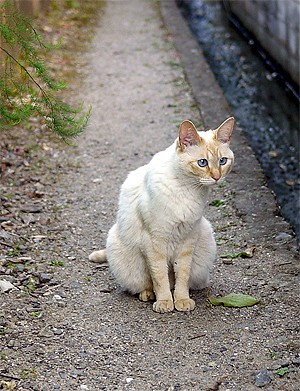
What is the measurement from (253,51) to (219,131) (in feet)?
21.7

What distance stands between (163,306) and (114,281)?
55cm

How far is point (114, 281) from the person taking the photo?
3793 millimetres

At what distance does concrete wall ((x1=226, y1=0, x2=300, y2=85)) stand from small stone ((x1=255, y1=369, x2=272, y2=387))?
5.22 meters

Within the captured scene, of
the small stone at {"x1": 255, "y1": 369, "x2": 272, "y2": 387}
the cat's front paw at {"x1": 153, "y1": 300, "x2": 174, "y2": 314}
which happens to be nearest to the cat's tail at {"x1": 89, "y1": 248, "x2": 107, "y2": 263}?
the cat's front paw at {"x1": 153, "y1": 300, "x2": 174, "y2": 314}

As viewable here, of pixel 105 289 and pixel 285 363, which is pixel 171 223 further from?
pixel 285 363

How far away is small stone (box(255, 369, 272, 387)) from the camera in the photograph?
2.69 m

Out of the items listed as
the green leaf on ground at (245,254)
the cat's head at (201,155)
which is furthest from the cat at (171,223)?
the green leaf on ground at (245,254)

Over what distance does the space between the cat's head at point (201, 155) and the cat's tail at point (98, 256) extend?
3.55 feet

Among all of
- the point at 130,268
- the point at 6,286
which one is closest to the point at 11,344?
the point at 6,286

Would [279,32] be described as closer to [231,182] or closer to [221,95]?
[221,95]

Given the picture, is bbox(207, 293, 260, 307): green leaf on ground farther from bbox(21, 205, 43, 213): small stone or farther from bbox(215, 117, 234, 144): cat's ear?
bbox(21, 205, 43, 213): small stone

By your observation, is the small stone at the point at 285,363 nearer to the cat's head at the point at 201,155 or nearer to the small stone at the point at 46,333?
the cat's head at the point at 201,155

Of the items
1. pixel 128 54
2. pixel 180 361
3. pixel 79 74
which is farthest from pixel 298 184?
pixel 128 54

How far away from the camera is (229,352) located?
9.86ft
